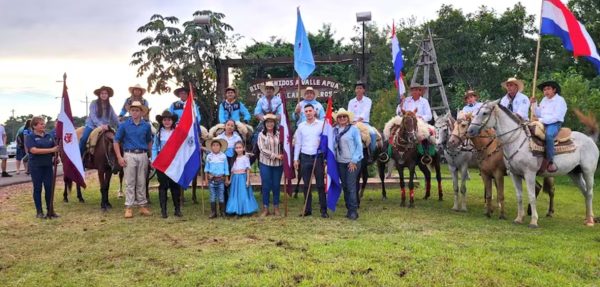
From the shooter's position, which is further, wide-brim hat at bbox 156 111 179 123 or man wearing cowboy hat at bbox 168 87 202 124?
man wearing cowboy hat at bbox 168 87 202 124

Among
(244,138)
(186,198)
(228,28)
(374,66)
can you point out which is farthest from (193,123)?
(374,66)

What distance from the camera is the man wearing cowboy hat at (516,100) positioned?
9.25 m

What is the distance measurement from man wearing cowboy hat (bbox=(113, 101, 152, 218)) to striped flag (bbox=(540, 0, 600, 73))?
310 inches

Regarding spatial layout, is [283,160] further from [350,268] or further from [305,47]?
[350,268]

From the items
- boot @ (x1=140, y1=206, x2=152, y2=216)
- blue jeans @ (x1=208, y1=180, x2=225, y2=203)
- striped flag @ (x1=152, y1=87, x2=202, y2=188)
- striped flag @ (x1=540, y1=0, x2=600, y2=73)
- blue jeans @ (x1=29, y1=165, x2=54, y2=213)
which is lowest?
boot @ (x1=140, y1=206, x2=152, y2=216)

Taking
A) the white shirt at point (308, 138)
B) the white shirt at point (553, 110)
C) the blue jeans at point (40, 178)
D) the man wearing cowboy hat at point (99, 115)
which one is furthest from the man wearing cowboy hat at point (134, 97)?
the white shirt at point (553, 110)

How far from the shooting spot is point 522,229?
8.10 metres

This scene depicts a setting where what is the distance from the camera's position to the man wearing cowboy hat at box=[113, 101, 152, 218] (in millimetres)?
9117

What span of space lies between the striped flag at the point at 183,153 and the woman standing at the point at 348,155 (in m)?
2.67

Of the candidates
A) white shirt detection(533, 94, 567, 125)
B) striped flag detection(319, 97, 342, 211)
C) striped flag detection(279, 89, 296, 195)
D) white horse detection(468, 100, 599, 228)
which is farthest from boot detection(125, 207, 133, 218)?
white shirt detection(533, 94, 567, 125)

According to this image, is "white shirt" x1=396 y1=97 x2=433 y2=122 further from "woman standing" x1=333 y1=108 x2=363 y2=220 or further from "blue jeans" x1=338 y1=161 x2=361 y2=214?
"blue jeans" x1=338 y1=161 x2=361 y2=214

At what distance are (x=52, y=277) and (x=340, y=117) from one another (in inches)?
213

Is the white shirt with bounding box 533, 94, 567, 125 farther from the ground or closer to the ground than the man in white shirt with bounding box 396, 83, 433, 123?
closer to the ground

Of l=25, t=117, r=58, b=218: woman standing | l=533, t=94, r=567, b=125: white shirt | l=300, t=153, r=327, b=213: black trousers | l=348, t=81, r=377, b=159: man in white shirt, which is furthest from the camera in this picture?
l=348, t=81, r=377, b=159: man in white shirt
